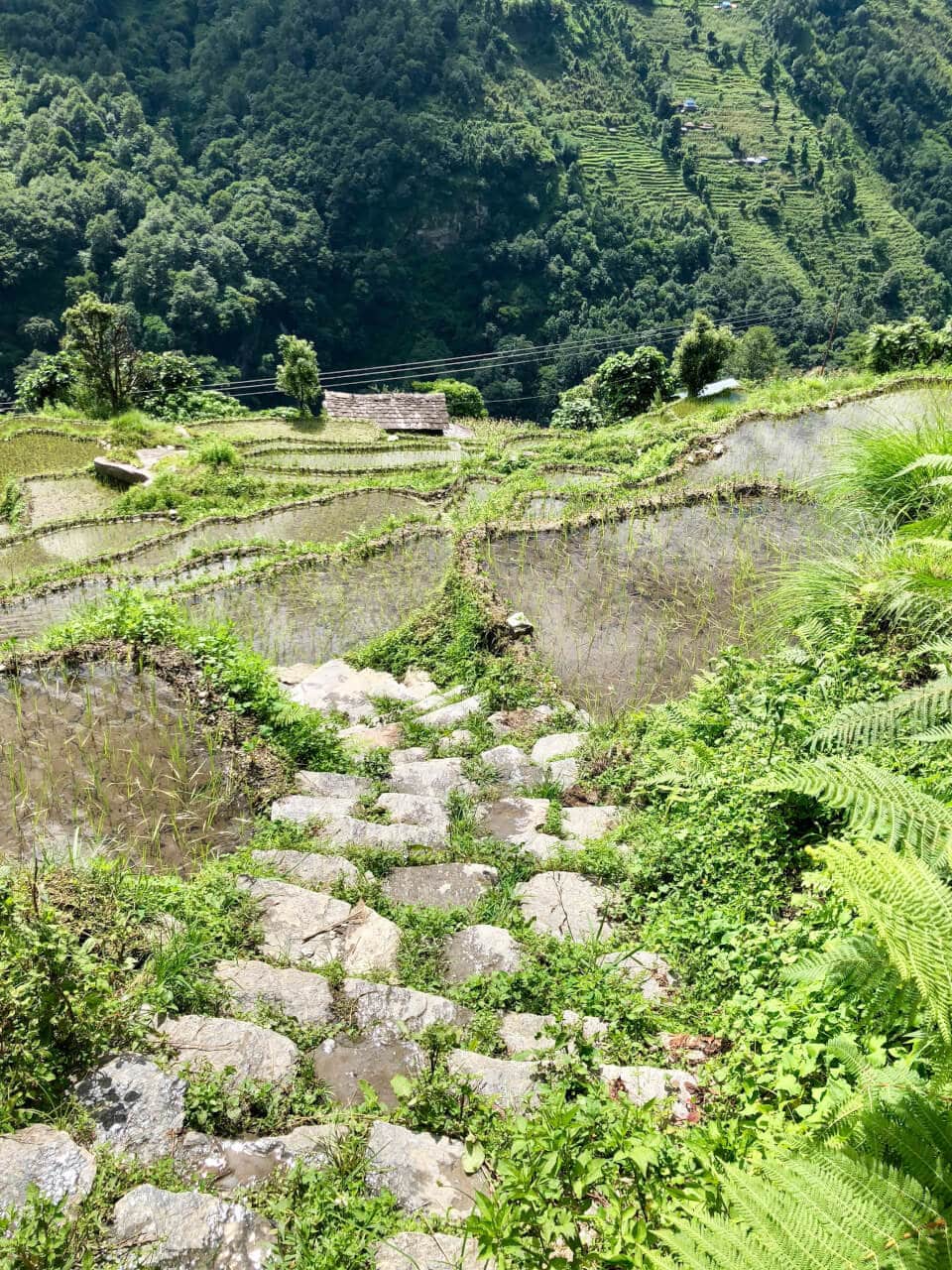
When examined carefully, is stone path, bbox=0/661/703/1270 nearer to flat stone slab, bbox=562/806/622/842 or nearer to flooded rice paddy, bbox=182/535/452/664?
flat stone slab, bbox=562/806/622/842

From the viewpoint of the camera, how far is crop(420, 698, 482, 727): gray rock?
6.02 metres

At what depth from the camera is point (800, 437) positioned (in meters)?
12.7

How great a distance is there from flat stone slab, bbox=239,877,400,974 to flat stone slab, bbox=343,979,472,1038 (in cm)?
17

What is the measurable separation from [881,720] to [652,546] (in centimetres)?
509

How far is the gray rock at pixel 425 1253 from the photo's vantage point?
2248mm

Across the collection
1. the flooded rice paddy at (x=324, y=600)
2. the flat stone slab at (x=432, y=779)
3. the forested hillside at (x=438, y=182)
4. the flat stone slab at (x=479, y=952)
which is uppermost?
the forested hillside at (x=438, y=182)

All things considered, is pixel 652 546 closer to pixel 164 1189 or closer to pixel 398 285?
pixel 164 1189

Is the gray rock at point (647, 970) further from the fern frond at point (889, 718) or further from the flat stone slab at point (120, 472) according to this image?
the flat stone slab at point (120, 472)

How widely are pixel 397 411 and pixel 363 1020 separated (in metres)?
26.7

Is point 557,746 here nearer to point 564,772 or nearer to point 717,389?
point 564,772

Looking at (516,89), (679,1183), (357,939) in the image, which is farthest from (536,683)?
(516,89)

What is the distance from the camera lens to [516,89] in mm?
93188

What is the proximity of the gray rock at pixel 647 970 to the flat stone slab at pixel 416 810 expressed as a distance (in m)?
1.42

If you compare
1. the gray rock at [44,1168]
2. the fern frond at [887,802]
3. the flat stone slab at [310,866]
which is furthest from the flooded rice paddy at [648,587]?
the gray rock at [44,1168]
